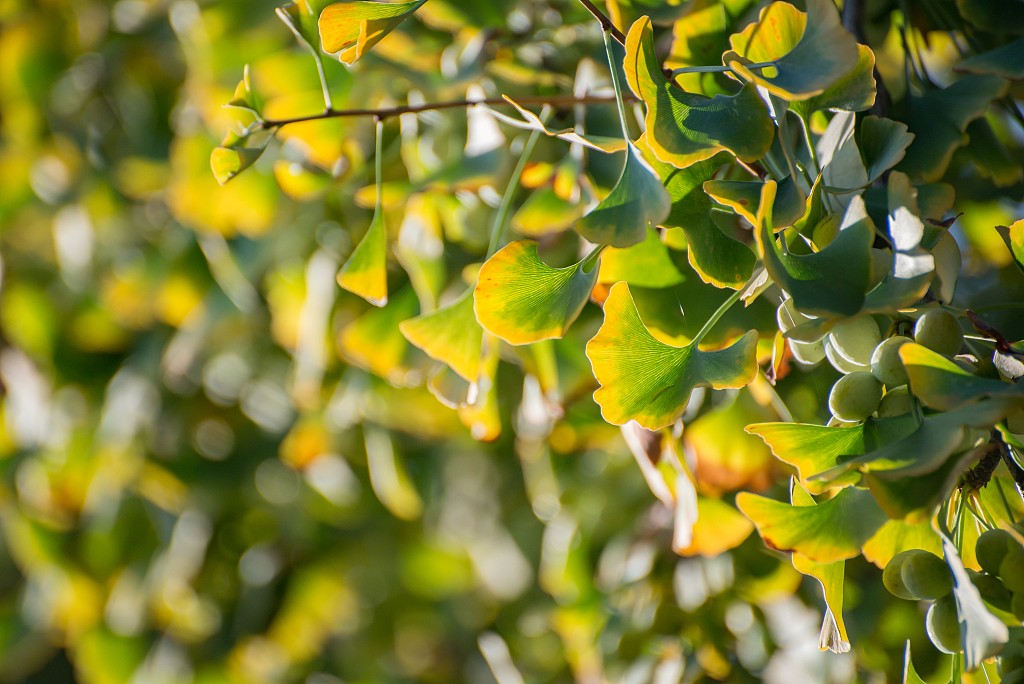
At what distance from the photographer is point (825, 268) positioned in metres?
0.28

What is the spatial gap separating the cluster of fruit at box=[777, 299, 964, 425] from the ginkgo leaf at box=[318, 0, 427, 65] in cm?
20

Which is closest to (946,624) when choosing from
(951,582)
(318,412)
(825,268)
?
(951,582)

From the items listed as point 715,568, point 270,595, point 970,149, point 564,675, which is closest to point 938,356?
point 970,149

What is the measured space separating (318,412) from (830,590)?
62 centimetres

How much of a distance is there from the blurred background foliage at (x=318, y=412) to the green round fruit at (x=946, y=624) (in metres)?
0.11

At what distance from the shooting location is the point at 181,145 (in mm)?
837

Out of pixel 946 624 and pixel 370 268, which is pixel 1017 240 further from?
pixel 370 268

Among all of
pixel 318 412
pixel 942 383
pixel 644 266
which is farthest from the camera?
pixel 318 412

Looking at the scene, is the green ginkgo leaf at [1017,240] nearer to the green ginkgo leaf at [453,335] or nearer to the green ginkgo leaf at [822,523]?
the green ginkgo leaf at [822,523]

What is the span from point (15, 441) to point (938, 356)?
3.76ft

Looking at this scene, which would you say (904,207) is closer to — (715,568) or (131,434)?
(715,568)

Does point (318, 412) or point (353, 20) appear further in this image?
point (318, 412)

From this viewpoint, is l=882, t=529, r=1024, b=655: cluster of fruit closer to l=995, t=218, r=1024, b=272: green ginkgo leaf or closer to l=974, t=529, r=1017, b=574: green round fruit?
l=974, t=529, r=1017, b=574: green round fruit

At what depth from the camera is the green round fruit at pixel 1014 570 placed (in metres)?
0.29
